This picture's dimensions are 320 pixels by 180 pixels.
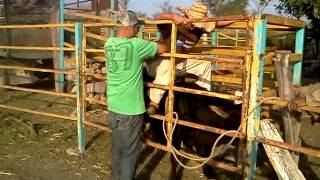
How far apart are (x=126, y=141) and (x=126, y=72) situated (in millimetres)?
629

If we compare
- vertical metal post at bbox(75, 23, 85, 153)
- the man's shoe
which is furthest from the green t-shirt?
vertical metal post at bbox(75, 23, 85, 153)

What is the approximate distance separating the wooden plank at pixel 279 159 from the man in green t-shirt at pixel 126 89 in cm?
114

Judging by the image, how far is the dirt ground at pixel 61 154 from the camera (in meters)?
5.09

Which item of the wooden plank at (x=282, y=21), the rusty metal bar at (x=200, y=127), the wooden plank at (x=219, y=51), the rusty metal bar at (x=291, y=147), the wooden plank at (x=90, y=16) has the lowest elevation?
the rusty metal bar at (x=291, y=147)

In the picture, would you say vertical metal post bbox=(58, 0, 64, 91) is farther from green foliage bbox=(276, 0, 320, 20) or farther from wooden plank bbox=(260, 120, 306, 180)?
wooden plank bbox=(260, 120, 306, 180)

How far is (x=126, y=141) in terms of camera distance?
13.2ft

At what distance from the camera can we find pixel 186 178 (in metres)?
5.03

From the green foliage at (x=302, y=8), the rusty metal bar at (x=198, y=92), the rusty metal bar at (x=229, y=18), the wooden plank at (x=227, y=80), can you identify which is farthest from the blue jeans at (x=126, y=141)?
the green foliage at (x=302, y=8)

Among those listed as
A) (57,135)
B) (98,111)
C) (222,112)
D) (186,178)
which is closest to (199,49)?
(222,112)

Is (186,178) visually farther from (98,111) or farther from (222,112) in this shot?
(98,111)

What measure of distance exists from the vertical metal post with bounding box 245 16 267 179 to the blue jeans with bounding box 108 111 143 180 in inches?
40.3

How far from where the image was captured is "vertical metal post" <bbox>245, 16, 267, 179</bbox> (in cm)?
349

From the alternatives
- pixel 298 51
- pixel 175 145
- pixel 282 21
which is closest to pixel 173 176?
pixel 175 145

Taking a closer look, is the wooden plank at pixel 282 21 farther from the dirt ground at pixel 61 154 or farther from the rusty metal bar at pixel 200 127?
the dirt ground at pixel 61 154
